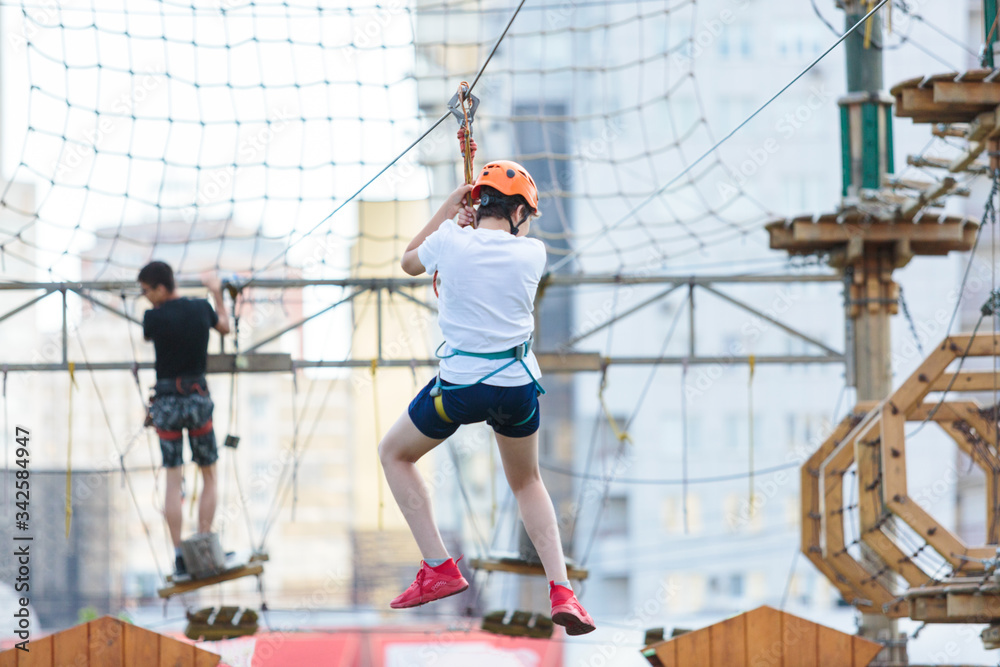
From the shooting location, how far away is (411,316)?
28.6 meters

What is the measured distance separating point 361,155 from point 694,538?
18499mm

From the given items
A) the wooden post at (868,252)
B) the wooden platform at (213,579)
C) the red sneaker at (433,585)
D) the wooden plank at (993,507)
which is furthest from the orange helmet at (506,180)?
the wooden post at (868,252)

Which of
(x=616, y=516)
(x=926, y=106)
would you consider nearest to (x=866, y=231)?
(x=926, y=106)

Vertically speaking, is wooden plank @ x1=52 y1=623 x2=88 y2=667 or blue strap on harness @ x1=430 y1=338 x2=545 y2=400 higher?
blue strap on harness @ x1=430 y1=338 x2=545 y2=400

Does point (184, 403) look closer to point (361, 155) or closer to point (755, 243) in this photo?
point (361, 155)

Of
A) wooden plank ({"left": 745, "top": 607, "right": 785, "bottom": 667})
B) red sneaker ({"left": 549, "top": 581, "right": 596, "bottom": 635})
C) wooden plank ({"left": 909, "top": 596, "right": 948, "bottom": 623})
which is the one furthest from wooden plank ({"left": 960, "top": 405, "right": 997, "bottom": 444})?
red sneaker ({"left": 549, "top": 581, "right": 596, "bottom": 635})

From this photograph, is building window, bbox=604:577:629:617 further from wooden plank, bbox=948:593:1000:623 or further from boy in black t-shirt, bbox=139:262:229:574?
wooden plank, bbox=948:593:1000:623

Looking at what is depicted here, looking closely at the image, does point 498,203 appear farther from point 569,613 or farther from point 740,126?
point 740,126

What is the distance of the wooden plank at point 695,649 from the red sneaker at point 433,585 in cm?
235

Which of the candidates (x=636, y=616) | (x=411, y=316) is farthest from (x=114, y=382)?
(x=636, y=616)

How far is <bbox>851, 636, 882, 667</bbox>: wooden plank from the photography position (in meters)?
6.49

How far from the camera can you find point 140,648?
6.25 metres

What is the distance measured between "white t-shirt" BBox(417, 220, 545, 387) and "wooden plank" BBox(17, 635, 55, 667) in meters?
3.02

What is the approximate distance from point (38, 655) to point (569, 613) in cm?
313
